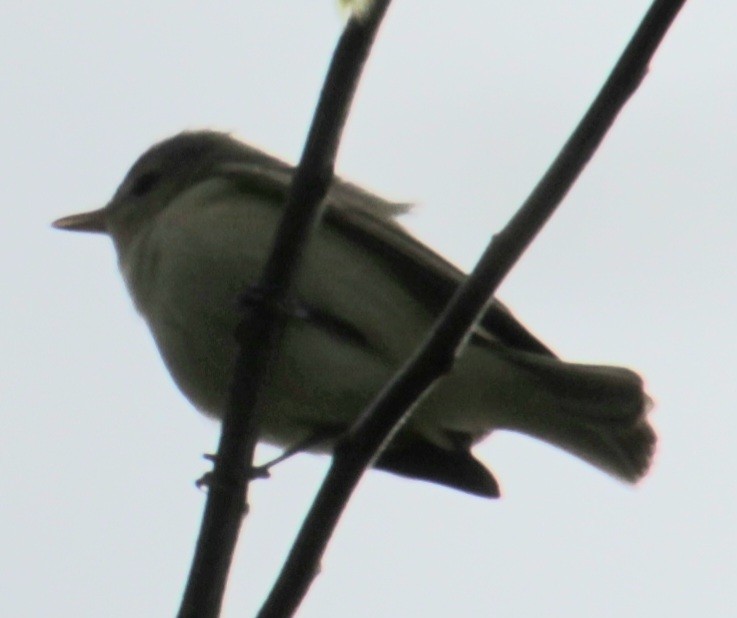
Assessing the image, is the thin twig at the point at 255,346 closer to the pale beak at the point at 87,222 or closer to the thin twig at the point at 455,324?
the thin twig at the point at 455,324

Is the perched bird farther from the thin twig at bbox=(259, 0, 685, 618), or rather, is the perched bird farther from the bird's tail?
the thin twig at bbox=(259, 0, 685, 618)

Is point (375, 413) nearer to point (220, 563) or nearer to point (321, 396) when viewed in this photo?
point (220, 563)

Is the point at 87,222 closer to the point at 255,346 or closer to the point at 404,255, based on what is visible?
the point at 404,255

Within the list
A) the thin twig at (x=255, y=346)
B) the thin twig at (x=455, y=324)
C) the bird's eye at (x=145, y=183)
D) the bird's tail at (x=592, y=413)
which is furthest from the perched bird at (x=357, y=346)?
the thin twig at (x=455, y=324)

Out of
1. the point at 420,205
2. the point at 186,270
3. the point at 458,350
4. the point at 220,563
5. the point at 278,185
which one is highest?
the point at 420,205

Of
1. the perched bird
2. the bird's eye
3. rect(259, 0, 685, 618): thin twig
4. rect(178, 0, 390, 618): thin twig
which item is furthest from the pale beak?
rect(259, 0, 685, 618): thin twig

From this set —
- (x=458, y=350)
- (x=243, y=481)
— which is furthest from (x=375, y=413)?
(x=243, y=481)
